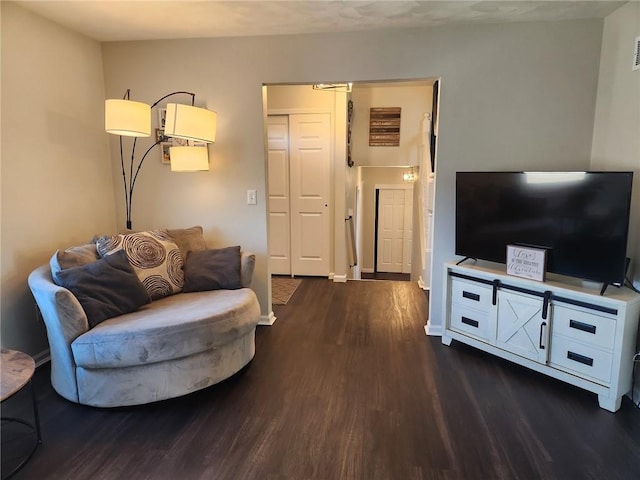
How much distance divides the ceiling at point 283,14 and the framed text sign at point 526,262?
5.02ft

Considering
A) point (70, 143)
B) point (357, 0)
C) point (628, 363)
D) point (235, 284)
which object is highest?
point (357, 0)

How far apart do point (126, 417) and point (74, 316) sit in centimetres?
60

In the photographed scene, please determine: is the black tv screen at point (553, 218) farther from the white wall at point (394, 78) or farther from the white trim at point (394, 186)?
the white trim at point (394, 186)

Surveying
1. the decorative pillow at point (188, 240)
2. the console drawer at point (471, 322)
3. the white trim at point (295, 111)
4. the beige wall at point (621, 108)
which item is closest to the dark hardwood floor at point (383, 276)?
the white trim at point (295, 111)

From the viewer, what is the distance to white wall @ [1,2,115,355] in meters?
2.37

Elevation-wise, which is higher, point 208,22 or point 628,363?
point 208,22

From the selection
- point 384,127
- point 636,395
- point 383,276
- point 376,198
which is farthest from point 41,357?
point 383,276

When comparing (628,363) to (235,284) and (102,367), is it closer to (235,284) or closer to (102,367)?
(235,284)

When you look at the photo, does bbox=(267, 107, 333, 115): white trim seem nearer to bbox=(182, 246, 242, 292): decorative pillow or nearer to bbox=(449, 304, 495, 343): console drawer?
bbox=(182, 246, 242, 292): decorative pillow

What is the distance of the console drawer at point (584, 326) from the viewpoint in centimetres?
205

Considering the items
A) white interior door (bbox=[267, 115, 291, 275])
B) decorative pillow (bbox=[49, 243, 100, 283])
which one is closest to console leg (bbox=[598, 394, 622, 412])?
decorative pillow (bbox=[49, 243, 100, 283])

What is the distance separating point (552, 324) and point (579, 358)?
220 mm

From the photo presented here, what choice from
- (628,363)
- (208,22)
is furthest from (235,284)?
(628,363)

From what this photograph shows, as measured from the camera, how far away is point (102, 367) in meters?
2.00
